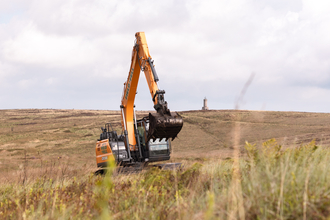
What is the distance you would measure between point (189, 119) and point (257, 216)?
53.7 m

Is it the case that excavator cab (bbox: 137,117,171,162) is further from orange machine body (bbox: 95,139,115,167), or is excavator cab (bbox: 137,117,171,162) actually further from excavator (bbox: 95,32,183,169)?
orange machine body (bbox: 95,139,115,167)

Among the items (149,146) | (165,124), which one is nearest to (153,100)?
(165,124)

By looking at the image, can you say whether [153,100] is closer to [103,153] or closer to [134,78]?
[134,78]

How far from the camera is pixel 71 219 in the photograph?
3631 mm

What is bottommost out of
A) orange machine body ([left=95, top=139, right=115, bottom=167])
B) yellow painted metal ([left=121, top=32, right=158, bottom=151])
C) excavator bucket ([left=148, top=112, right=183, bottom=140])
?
orange machine body ([left=95, top=139, right=115, bottom=167])

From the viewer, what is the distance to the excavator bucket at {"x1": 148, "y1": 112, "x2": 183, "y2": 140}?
9.16 meters

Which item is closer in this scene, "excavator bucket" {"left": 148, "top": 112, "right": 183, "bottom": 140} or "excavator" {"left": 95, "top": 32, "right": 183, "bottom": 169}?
"excavator bucket" {"left": 148, "top": 112, "right": 183, "bottom": 140}

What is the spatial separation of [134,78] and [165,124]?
5243mm

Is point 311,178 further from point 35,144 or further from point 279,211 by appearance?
point 35,144


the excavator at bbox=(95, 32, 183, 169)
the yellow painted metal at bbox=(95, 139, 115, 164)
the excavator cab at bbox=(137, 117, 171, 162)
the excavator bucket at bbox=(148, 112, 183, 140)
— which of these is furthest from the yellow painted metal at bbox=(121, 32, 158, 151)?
the excavator bucket at bbox=(148, 112, 183, 140)

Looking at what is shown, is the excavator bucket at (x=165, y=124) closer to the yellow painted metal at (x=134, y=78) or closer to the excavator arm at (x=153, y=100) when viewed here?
the excavator arm at (x=153, y=100)

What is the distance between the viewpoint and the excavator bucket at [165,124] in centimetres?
916

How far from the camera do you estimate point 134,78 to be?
13.6 m

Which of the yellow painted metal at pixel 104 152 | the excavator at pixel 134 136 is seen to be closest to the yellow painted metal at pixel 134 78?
the excavator at pixel 134 136
